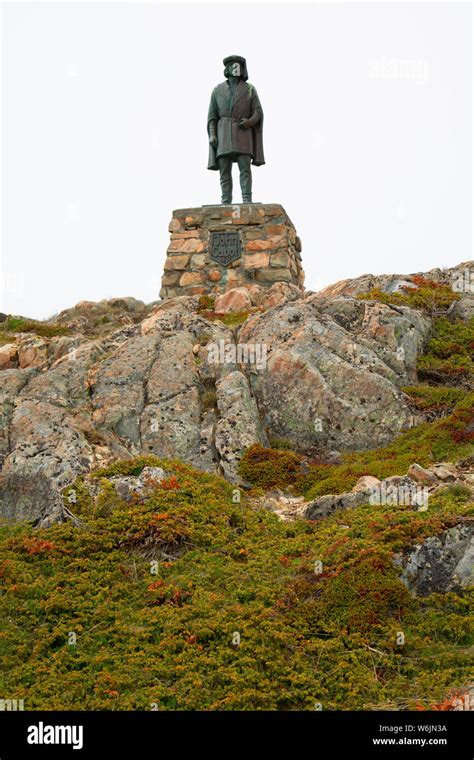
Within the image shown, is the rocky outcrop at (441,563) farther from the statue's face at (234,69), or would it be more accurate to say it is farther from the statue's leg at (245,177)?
the statue's face at (234,69)

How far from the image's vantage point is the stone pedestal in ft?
84.7

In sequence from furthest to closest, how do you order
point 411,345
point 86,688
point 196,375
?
point 411,345 → point 196,375 → point 86,688

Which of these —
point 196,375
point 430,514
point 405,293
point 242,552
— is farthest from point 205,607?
point 405,293

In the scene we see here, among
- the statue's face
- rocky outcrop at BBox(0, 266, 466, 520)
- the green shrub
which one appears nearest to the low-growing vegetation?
the green shrub

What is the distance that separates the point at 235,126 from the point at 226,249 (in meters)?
3.48

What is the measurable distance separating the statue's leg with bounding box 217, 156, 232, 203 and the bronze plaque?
1315 millimetres

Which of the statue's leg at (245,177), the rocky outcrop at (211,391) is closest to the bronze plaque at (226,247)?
the statue's leg at (245,177)

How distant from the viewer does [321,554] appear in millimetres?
12859

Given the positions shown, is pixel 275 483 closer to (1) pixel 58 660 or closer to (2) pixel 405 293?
(1) pixel 58 660

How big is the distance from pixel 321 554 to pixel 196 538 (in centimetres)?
185

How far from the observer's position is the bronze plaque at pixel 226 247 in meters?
26.1

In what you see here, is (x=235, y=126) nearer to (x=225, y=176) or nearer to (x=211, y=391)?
(x=225, y=176)

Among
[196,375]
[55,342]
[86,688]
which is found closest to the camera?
[86,688]

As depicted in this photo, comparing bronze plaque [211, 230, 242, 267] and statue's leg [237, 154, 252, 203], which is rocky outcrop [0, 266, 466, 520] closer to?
bronze plaque [211, 230, 242, 267]
